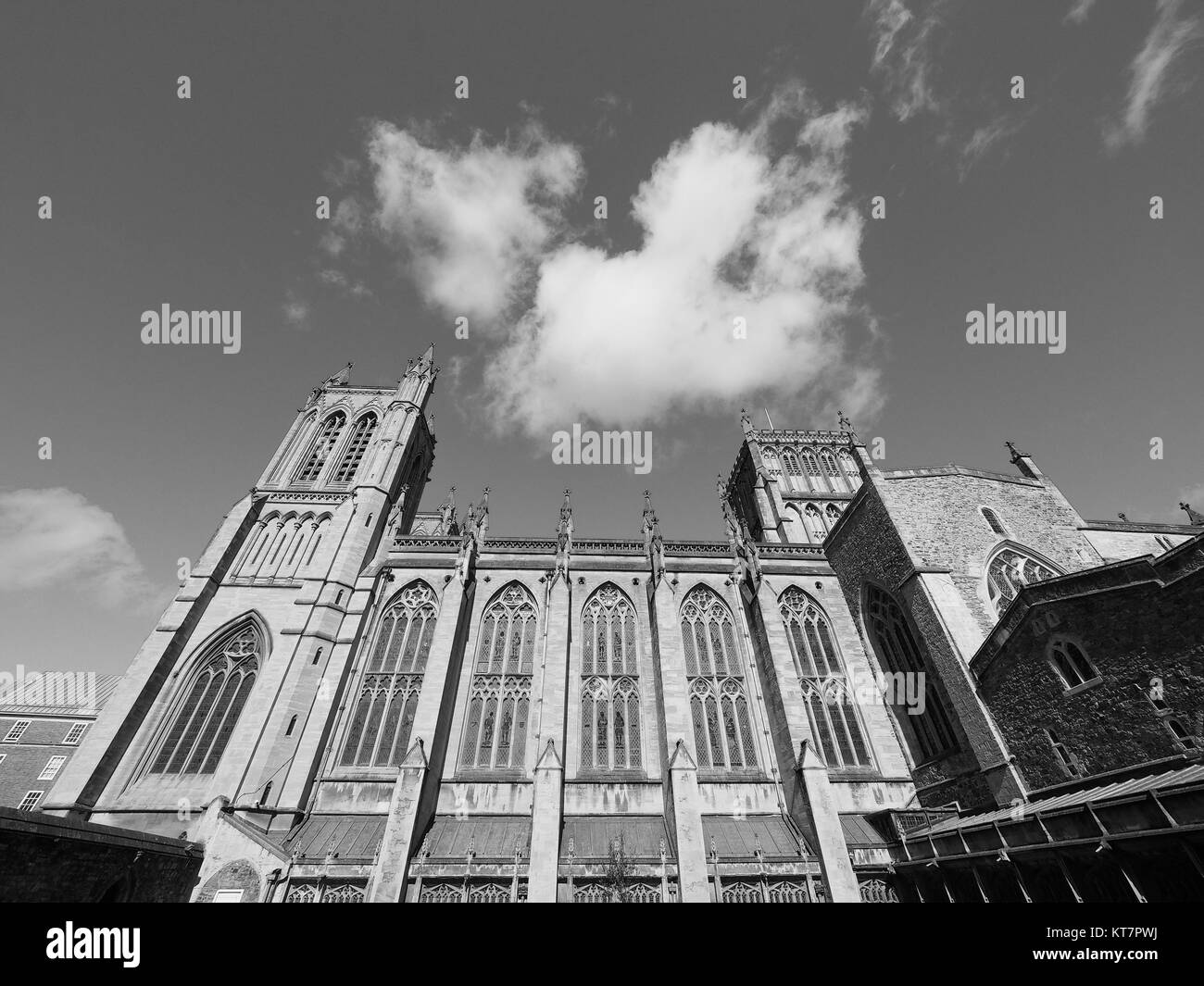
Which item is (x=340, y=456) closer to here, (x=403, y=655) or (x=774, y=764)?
(x=403, y=655)

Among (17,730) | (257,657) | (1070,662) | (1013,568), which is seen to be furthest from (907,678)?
(17,730)

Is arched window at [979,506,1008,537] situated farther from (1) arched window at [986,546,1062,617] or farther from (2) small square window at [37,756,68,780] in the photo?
(2) small square window at [37,756,68,780]

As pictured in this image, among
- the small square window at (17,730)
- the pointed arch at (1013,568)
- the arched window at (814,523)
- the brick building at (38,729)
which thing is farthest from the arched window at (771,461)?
the small square window at (17,730)

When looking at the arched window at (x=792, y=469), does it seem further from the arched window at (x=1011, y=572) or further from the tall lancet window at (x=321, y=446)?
the tall lancet window at (x=321, y=446)

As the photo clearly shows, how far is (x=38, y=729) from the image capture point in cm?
3156

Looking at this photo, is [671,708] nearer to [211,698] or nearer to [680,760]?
[680,760]

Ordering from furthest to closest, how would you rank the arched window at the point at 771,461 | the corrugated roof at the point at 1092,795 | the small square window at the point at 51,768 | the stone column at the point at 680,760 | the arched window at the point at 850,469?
1. the arched window at the point at 771,461
2. the arched window at the point at 850,469
3. the small square window at the point at 51,768
4. the stone column at the point at 680,760
5. the corrugated roof at the point at 1092,795

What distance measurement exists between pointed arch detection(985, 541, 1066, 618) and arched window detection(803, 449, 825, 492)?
15.0 metres

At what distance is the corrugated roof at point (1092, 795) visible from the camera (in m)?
9.01

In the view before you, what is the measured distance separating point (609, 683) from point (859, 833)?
9.57m

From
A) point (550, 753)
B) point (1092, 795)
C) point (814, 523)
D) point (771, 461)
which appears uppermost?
point (771, 461)

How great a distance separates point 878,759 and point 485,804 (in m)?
14.3

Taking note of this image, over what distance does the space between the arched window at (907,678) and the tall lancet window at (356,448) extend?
26.1m
